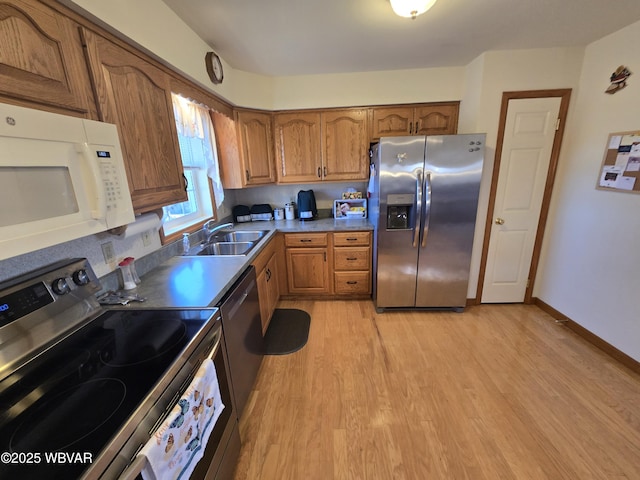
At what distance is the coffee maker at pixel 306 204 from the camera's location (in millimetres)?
3027

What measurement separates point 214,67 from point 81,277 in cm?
178

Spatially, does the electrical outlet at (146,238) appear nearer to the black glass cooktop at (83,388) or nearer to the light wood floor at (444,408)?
the black glass cooktop at (83,388)

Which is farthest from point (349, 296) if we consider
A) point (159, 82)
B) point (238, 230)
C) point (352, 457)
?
point (159, 82)

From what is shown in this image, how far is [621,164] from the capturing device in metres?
1.88

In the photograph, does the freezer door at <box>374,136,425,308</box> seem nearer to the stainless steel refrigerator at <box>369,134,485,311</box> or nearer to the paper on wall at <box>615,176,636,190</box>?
the stainless steel refrigerator at <box>369,134,485,311</box>

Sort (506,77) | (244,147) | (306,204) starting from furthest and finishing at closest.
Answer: (306,204), (244,147), (506,77)

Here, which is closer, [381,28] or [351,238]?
[381,28]

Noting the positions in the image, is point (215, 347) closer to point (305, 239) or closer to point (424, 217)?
point (305, 239)

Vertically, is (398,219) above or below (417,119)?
below

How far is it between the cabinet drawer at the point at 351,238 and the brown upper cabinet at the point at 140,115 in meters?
1.57

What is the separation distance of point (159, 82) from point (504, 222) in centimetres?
301

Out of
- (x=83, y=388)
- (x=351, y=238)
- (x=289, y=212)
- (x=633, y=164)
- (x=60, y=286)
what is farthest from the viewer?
(x=289, y=212)

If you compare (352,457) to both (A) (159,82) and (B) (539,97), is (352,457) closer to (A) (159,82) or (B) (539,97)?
(A) (159,82)

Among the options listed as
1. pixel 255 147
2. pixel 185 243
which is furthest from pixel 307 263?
pixel 255 147
